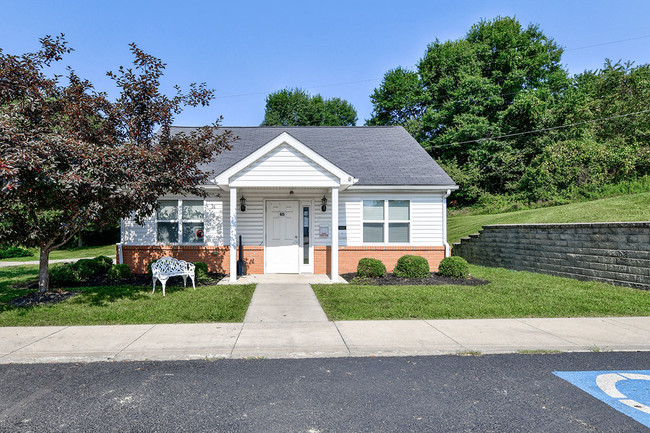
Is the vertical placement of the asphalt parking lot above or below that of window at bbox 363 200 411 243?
below

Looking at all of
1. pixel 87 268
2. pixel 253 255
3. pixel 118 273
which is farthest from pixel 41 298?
pixel 253 255

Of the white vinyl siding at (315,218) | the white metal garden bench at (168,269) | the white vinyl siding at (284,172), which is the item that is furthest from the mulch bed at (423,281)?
the white metal garden bench at (168,269)

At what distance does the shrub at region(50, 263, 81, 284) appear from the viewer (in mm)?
10719

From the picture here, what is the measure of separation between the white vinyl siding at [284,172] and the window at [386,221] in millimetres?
2530

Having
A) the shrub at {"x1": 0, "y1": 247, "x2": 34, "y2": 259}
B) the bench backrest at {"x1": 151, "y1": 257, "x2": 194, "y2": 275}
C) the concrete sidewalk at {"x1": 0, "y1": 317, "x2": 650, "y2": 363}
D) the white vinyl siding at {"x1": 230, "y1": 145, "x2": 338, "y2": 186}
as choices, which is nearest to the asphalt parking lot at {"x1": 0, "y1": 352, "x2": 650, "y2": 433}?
the concrete sidewalk at {"x1": 0, "y1": 317, "x2": 650, "y2": 363}

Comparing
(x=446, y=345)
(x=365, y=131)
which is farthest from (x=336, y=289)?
(x=365, y=131)

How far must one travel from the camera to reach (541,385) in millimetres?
4180

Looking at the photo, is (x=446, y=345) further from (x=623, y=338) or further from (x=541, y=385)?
(x=623, y=338)

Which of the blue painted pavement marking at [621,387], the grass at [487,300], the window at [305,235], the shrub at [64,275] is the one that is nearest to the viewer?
the blue painted pavement marking at [621,387]

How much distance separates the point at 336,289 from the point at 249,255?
13.5 ft

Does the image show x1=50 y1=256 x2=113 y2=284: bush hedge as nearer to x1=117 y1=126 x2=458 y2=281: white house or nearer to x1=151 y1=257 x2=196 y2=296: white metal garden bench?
x1=117 y1=126 x2=458 y2=281: white house

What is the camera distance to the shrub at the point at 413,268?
11367mm

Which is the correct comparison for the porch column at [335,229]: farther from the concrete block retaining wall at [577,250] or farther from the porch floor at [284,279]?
the concrete block retaining wall at [577,250]

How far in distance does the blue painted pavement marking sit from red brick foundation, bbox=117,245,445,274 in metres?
8.41
